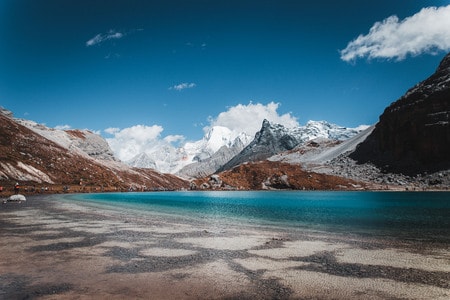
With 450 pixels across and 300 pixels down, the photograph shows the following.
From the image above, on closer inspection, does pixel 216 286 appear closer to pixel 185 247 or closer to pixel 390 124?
pixel 185 247

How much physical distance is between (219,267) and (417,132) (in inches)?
7047

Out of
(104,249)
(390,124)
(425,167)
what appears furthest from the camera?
(390,124)

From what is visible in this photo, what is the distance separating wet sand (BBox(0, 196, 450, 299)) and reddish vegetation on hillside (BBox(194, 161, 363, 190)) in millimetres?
145132

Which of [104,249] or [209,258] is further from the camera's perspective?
[104,249]

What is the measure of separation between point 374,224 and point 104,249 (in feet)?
86.8

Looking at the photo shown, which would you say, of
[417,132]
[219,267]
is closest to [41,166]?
[219,267]

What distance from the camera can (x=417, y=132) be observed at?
160 m

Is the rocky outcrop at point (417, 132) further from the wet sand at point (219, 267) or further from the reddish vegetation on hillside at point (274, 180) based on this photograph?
the wet sand at point (219, 267)

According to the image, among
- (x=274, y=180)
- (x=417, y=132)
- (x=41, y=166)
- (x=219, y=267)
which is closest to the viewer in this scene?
(x=219, y=267)

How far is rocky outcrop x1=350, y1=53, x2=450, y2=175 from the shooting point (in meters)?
→ 147

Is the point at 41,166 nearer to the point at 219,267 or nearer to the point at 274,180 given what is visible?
the point at 274,180

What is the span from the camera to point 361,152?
196 m

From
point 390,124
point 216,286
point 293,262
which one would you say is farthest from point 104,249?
point 390,124

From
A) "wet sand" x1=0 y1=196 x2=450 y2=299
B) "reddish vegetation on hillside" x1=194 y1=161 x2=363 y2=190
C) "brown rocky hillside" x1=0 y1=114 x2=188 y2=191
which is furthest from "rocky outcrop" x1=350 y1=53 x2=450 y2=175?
"brown rocky hillside" x1=0 y1=114 x2=188 y2=191
